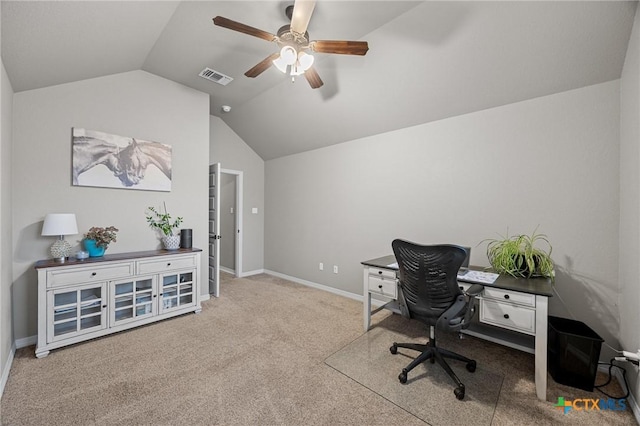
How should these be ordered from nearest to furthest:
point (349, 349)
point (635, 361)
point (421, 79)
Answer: point (635, 361)
point (349, 349)
point (421, 79)

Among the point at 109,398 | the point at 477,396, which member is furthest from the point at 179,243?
the point at 477,396

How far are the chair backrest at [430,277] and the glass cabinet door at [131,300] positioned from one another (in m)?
2.78

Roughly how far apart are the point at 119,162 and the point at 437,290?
11.8ft

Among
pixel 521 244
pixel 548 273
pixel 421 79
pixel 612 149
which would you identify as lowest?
pixel 548 273

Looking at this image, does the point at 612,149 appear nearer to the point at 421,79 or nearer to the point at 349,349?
the point at 421,79

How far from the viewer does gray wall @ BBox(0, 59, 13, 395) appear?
1.93m

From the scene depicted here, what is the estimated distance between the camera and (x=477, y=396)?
181cm

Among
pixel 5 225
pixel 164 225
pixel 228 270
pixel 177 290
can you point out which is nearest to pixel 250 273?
pixel 228 270

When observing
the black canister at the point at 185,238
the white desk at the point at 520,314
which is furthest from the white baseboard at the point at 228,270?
the white desk at the point at 520,314

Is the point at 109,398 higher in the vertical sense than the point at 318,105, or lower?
lower

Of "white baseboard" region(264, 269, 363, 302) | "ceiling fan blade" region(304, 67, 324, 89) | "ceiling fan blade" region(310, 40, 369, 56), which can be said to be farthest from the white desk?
"ceiling fan blade" region(304, 67, 324, 89)

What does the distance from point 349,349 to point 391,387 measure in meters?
0.58

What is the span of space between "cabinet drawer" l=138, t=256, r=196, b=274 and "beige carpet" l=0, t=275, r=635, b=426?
633 millimetres

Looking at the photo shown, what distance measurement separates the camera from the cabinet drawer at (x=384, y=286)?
258 centimetres
